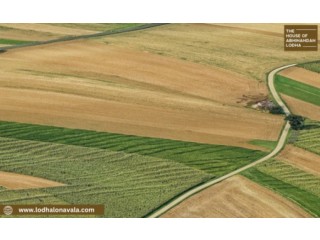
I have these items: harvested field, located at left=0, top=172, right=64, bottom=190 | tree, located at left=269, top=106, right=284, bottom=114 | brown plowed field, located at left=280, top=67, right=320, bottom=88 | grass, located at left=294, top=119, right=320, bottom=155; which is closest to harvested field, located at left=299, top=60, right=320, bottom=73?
brown plowed field, located at left=280, top=67, right=320, bottom=88

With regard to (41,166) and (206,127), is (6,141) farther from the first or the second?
(206,127)

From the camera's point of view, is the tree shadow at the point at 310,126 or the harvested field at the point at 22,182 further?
the tree shadow at the point at 310,126

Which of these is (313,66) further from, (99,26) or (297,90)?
(99,26)

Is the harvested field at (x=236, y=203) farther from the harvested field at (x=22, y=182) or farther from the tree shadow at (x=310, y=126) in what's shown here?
the harvested field at (x=22, y=182)

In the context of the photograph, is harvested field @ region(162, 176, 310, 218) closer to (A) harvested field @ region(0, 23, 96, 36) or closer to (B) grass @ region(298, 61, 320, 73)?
(B) grass @ region(298, 61, 320, 73)

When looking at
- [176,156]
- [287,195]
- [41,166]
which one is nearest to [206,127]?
[176,156]

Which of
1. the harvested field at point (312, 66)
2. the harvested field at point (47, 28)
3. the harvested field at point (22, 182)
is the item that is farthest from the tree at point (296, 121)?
the harvested field at point (22, 182)

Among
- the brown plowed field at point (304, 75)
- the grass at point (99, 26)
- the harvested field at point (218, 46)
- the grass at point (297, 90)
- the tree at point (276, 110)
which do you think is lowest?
the tree at point (276, 110)
